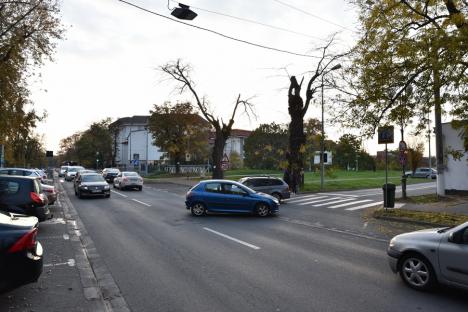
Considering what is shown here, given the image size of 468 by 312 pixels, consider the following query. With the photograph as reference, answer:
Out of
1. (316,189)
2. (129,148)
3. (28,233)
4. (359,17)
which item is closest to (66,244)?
(28,233)

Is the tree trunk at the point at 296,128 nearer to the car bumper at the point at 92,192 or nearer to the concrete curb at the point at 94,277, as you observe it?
the car bumper at the point at 92,192

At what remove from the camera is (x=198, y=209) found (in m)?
15.9

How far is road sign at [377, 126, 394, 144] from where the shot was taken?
15969mm

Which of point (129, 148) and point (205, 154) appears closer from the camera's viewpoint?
point (205, 154)

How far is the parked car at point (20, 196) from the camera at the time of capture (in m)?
10.4

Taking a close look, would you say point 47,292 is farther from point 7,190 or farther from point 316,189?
point 316,189

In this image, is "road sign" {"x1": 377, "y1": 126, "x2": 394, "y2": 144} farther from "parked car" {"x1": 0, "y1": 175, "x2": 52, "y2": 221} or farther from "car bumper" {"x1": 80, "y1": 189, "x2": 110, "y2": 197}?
"car bumper" {"x1": 80, "y1": 189, "x2": 110, "y2": 197}

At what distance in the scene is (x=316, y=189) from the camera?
1185 inches

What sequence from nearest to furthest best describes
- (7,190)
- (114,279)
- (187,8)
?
(114,279), (7,190), (187,8)

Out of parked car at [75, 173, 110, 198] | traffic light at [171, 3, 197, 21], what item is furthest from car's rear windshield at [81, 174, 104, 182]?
traffic light at [171, 3, 197, 21]

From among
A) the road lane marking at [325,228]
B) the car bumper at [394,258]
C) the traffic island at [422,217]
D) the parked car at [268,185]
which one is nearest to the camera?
the car bumper at [394,258]

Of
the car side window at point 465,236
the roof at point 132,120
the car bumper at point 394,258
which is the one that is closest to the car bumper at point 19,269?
the car bumper at point 394,258

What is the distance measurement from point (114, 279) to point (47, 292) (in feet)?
3.71

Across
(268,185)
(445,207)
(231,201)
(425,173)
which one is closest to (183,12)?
(231,201)
